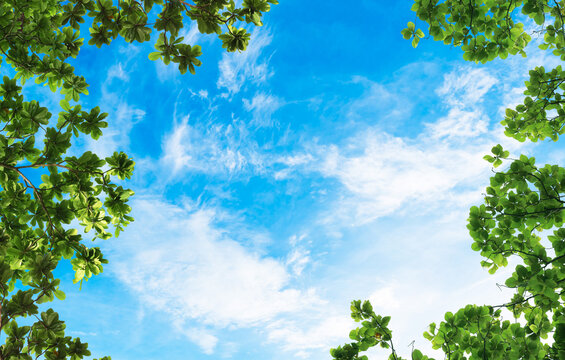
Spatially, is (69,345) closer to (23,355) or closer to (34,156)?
(23,355)

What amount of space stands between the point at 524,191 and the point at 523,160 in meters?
0.47

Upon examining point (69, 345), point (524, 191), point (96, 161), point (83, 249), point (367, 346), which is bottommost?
point (367, 346)

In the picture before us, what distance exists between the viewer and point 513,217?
476 centimetres

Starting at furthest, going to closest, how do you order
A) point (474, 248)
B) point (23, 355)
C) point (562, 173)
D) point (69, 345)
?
→ point (474, 248) < point (562, 173) < point (69, 345) < point (23, 355)

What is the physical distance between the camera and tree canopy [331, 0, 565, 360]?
4227mm

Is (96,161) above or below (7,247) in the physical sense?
above

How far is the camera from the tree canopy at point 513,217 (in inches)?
166

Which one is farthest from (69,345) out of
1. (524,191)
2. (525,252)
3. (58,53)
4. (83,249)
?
(524,191)

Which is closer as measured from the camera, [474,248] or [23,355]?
[23,355]

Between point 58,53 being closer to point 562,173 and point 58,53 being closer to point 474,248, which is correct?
point 474,248

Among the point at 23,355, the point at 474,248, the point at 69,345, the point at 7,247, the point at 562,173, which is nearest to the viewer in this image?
the point at 23,355

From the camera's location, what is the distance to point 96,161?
4777mm

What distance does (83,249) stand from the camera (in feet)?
15.7

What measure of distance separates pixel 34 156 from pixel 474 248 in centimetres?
666
